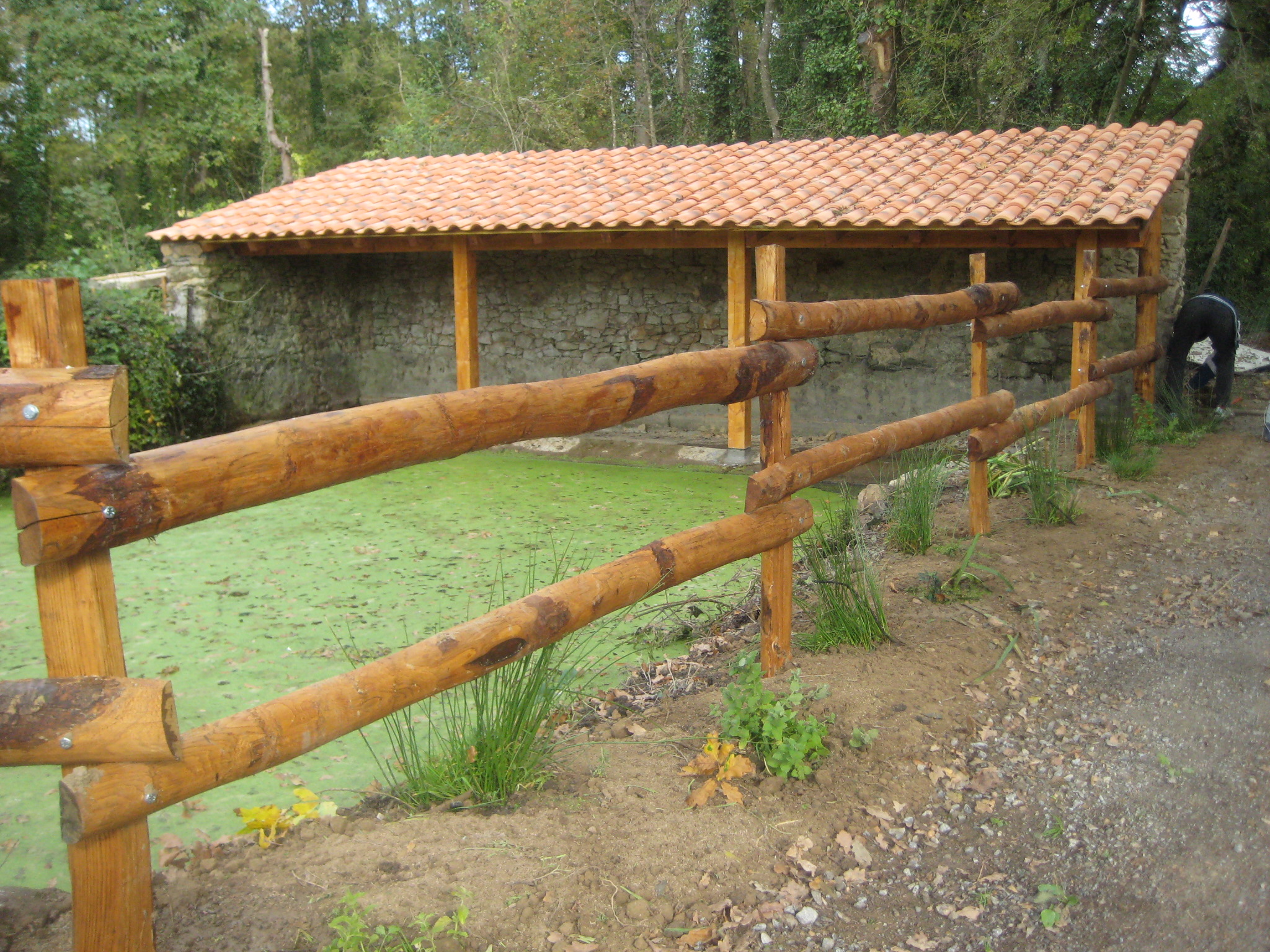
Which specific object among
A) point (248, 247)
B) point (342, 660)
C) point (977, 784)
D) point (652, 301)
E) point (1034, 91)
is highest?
point (1034, 91)

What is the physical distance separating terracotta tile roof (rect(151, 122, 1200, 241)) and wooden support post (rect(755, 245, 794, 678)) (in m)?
5.14

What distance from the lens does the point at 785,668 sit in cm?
328

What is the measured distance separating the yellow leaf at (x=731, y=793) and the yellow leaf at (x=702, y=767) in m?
0.08

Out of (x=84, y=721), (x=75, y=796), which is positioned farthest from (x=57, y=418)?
(x=75, y=796)

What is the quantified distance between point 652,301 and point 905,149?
3.00 meters

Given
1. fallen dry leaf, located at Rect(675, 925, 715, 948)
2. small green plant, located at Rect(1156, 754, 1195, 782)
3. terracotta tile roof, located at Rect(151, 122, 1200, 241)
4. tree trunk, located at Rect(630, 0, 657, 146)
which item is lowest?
small green plant, located at Rect(1156, 754, 1195, 782)

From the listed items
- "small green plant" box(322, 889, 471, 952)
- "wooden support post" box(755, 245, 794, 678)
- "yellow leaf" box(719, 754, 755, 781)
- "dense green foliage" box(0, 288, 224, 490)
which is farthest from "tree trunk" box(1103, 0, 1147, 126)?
"small green plant" box(322, 889, 471, 952)

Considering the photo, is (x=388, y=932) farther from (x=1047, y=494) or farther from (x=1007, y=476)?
(x=1007, y=476)

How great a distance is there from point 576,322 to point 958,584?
8.20 meters

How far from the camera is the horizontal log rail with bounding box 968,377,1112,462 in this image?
15.1 feet

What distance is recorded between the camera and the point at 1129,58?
42.6 ft

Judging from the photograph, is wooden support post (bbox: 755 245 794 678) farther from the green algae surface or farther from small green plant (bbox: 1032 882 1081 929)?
small green plant (bbox: 1032 882 1081 929)

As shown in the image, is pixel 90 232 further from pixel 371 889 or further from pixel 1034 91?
pixel 371 889

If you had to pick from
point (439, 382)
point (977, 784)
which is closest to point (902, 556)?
point (977, 784)
